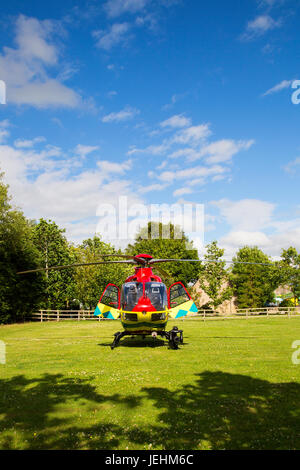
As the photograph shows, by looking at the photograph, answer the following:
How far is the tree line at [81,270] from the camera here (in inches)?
1401

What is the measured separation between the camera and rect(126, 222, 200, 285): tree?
178 ft

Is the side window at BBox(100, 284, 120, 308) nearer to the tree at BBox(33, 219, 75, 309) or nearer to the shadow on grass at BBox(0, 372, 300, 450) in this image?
the shadow on grass at BBox(0, 372, 300, 450)

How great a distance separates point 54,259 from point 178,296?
31.1m

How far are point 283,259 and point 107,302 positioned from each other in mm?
55679

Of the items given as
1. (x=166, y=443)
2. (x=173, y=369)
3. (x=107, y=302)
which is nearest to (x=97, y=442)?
(x=166, y=443)

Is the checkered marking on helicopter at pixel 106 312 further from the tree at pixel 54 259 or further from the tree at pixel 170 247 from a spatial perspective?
the tree at pixel 170 247

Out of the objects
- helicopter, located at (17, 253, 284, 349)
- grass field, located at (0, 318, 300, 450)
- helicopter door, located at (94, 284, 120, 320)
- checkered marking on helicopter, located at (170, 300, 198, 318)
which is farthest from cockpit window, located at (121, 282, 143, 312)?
grass field, located at (0, 318, 300, 450)

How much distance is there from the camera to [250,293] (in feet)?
194

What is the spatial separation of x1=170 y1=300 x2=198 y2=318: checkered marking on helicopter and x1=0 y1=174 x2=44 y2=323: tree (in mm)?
22932

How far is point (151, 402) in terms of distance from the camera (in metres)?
7.53

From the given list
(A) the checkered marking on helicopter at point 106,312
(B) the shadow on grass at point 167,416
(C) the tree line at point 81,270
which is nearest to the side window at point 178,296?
(A) the checkered marking on helicopter at point 106,312

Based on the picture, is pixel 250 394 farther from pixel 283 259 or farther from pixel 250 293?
pixel 283 259

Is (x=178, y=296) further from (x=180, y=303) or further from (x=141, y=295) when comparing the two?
(x=141, y=295)

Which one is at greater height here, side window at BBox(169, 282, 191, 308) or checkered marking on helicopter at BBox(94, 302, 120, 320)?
side window at BBox(169, 282, 191, 308)
